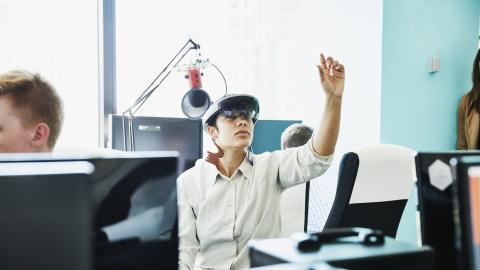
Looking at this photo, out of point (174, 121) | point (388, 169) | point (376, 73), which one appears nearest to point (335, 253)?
point (388, 169)

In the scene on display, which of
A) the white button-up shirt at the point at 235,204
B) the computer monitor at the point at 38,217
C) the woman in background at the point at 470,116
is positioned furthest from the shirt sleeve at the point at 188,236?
the woman in background at the point at 470,116

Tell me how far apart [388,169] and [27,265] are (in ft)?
4.41

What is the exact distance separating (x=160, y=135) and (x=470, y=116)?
2.13 m

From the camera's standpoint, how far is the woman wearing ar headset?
58.7 inches

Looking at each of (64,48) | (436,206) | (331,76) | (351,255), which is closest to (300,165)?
(331,76)

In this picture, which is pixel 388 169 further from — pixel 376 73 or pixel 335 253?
pixel 376 73

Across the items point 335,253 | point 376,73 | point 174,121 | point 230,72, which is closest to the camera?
point 335,253

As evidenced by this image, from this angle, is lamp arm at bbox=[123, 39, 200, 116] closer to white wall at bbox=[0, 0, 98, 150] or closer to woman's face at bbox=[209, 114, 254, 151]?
white wall at bbox=[0, 0, 98, 150]

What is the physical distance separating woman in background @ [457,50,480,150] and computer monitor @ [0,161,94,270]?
10.2 ft

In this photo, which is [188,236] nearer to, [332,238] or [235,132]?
[235,132]

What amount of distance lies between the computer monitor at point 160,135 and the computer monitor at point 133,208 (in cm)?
167

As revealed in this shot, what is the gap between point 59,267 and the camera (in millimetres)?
540

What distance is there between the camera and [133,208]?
0.64m

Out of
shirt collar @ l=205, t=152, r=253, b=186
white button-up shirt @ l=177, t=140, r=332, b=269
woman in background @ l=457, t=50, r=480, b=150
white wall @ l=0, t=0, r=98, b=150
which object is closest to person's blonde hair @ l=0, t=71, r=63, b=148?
white button-up shirt @ l=177, t=140, r=332, b=269
